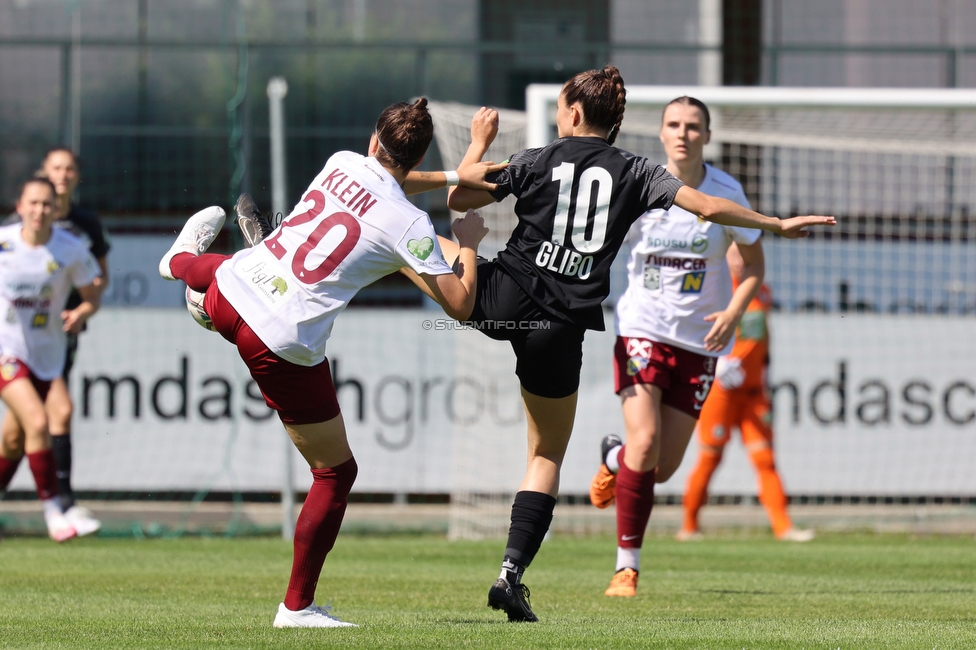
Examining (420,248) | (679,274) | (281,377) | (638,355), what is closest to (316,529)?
(281,377)

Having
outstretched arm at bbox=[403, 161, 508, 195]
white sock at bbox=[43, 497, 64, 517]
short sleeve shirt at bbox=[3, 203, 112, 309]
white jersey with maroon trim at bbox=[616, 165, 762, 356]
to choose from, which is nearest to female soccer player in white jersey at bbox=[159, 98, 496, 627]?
outstretched arm at bbox=[403, 161, 508, 195]

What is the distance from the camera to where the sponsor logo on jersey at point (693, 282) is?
22.1 feet

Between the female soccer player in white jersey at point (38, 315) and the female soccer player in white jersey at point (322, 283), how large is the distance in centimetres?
452

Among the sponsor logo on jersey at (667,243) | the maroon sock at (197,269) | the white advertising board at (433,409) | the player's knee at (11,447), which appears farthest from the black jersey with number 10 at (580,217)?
the white advertising board at (433,409)

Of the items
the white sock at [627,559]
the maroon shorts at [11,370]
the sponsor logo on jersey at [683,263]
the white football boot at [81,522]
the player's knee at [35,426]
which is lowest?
the white football boot at [81,522]

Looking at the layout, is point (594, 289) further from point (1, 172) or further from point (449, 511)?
point (1, 172)

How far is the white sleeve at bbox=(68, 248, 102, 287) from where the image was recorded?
30.4 ft

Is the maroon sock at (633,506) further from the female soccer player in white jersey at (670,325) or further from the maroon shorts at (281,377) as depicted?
the maroon shorts at (281,377)

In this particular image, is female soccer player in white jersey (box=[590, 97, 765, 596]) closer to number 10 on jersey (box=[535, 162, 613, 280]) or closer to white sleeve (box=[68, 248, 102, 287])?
number 10 on jersey (box=[535, 162, 613, 280])

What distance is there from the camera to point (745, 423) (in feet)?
32.8

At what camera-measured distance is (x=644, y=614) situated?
5.46 m

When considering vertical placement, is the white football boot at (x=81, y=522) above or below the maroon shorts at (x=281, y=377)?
below

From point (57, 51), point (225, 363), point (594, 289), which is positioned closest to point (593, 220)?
point (594, 289)

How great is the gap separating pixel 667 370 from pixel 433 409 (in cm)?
479
